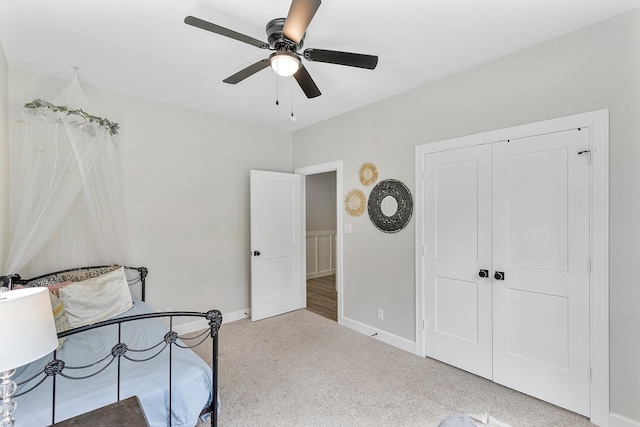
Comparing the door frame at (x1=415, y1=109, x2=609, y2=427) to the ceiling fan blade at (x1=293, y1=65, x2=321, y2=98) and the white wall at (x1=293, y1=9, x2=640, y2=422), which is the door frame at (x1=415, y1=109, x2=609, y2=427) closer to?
the white wall at (x1=293, y1=9, x2=640, y2=422)

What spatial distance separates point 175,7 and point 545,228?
3025 mm

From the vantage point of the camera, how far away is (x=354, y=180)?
3816mm

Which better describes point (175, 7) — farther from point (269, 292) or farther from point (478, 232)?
point (269, 292)

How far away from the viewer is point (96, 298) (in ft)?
8.54

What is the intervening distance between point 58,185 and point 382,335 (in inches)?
135

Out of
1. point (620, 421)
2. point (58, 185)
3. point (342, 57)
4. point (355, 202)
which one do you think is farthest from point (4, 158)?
point (620, 421)

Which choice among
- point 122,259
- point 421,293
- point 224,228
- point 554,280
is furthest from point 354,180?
point 122,259

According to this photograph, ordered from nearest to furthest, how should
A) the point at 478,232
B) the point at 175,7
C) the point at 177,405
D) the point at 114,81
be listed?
the point at 177,405
the point at 175,7
the point at 478,232
the point at 114,81

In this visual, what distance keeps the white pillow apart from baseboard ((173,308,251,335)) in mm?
1051

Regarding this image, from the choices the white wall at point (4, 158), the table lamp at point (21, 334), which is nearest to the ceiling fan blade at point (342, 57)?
the table lamp at point (21, 334)

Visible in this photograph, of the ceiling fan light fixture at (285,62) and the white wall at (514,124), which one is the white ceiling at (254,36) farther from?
the ceiling fan light fixture at (285,62)

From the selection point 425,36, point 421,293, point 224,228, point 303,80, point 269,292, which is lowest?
point 269,292

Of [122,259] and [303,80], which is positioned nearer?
[303,80]

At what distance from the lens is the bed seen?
1497 millimetres
